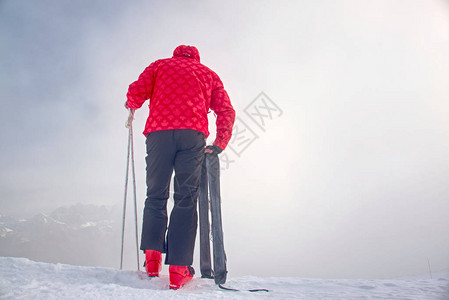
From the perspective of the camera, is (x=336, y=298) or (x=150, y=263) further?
(x=150, y=263)

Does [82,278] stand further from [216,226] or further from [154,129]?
[154,129]

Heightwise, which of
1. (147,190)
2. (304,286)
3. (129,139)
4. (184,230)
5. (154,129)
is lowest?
(304,286)

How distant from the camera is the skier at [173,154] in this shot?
2418 millimetres

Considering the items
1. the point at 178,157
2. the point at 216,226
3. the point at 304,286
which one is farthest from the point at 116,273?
the point at 304,286

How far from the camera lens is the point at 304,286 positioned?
233 cm

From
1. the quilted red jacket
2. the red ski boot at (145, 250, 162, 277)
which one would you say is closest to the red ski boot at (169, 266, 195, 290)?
the red ski boot at (145, 250, 162, 277)

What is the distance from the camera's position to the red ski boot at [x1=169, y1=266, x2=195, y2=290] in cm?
Result: 216

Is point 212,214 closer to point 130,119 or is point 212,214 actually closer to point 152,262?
point 152,262

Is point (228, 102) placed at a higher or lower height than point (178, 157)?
higher

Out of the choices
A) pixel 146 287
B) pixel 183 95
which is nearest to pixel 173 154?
pixel 183 95

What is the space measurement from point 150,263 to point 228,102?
6.74 feet

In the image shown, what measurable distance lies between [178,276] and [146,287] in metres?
0.29

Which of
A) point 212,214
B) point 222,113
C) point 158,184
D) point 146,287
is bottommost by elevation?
point 146,287

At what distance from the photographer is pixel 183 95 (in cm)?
265
